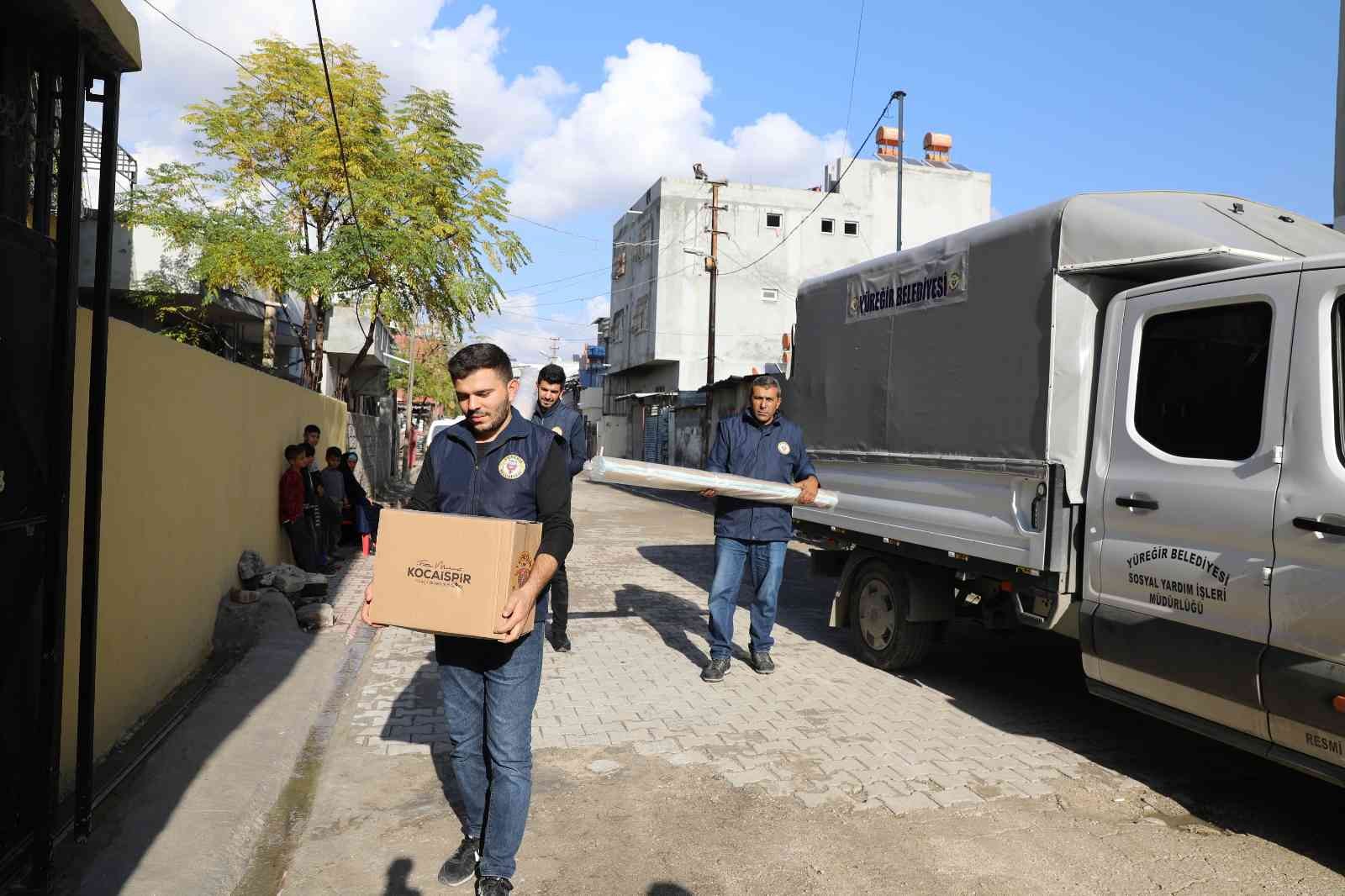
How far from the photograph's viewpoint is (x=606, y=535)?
51.2 ft

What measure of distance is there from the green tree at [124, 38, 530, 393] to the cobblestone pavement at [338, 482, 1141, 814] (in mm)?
9009

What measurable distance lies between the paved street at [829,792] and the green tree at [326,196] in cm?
994

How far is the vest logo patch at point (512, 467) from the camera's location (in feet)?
11.0

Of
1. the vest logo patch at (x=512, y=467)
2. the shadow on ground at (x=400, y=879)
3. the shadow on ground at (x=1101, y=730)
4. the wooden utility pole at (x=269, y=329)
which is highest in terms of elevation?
the wooden utility pole at (x=269, y=329)

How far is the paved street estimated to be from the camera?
3604 mm

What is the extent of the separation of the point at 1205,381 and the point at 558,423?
163 inches

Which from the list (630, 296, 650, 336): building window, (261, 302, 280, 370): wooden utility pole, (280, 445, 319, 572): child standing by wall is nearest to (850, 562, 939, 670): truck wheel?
(280, 445, 319, 572): child standing by wall

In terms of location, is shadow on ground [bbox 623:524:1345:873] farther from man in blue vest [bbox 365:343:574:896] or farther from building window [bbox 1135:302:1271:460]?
man in blue vest [bbox 365:343:574:896]

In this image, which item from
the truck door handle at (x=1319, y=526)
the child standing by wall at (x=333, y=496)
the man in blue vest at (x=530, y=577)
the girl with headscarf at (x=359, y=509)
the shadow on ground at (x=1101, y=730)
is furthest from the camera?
the girl with headscarf at (x=359, y=509)

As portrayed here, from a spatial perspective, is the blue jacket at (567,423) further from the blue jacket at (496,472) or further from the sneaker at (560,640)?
the blue jacket at (496,472)

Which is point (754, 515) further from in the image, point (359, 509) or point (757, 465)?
point (359, 509)

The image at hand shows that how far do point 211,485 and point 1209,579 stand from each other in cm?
614

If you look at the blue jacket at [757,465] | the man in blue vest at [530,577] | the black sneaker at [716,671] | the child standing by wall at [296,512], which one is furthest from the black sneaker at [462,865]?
the child standing by wall at [296,512]

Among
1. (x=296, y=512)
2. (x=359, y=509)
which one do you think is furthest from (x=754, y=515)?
(x=359, y=509)
